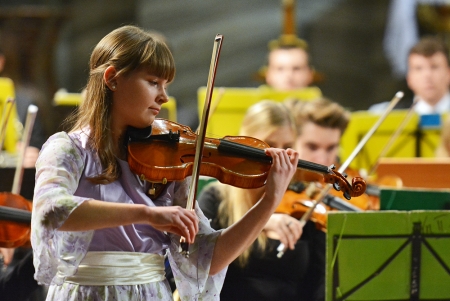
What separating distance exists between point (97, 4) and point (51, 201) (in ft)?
14.7

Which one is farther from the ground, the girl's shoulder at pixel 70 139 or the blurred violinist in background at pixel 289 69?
the blurred violinist in background at pixel 289 69

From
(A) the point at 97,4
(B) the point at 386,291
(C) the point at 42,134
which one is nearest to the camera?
(B) the point at 386,291

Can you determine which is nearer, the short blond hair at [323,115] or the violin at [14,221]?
the violin at [14,221]

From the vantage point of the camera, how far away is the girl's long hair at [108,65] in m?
1.55

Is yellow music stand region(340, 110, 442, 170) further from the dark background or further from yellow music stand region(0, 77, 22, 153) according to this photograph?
the dark background

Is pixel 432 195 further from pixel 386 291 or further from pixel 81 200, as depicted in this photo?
pixel 81 200

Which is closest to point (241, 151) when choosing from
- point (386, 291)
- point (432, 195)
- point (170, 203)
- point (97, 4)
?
point (170, 203)

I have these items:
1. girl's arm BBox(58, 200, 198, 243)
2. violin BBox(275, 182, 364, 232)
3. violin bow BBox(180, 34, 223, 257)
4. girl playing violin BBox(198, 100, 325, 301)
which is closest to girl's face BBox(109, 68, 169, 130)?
violin bow BBox(180, 34, 223, 257)

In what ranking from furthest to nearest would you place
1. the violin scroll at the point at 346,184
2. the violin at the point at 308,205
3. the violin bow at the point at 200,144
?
the violin at the point at 308,205, the violin scroll at the point at 346,184, the violin bow at the point at 200,144

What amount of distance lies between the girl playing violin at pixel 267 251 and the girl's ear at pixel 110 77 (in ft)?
3.15

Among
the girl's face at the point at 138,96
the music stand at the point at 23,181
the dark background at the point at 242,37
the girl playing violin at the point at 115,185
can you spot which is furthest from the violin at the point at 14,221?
the dark background at the point at 242,37

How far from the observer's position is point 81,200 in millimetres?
1397

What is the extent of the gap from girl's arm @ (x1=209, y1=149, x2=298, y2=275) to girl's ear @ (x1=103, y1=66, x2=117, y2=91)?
40 centimetres

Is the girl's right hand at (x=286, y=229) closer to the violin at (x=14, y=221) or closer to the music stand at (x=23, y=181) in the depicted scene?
the violin at (x=14, y=221)
